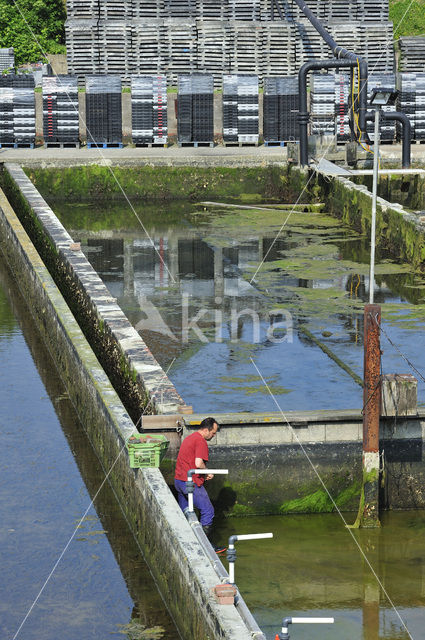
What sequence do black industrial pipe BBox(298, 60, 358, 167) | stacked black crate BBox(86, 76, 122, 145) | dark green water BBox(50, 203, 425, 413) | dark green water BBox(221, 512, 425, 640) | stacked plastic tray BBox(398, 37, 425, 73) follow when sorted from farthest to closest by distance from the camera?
stacked plastic tray BBox(398, 37, 425, 73), stacked black crate BBox(86, 76, 122, 145), black industrial pipe BBox(298, 60, 358, 167), dark green water BBox(50, 203, 425, 413), dark green water BBox(221, 512, 425, 640)

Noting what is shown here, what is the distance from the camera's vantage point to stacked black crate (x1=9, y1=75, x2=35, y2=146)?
116ft

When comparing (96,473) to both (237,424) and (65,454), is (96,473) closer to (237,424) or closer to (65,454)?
(65,454)

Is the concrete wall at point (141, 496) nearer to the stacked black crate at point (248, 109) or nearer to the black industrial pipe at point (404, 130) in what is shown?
the black industrial pipe at point (404, 130)

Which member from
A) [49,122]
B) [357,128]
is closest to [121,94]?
[49,122]

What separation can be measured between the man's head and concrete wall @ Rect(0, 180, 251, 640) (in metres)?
0.59

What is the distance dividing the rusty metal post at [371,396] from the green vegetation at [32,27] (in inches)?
1274

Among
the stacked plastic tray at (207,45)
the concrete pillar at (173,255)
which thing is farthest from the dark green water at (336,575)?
the stacked plastic tray at (207,45)

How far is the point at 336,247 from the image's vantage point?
84.5 feet

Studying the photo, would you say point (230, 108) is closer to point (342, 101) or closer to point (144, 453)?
point (342, 101)

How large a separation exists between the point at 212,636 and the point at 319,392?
286 inches

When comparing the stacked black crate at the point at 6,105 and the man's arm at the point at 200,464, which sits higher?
the stacked black crate at the point at 6,105

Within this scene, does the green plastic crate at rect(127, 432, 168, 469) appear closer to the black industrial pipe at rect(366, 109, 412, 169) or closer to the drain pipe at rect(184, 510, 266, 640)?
the drain pipe at rect(184, 510, 266, 640)

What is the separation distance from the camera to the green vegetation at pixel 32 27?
142ft

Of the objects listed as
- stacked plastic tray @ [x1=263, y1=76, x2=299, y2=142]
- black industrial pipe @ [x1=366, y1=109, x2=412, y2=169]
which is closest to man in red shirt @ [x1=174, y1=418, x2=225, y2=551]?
black industrial pipe @ [x1=366, y1=109, x2=412, y2=169]
